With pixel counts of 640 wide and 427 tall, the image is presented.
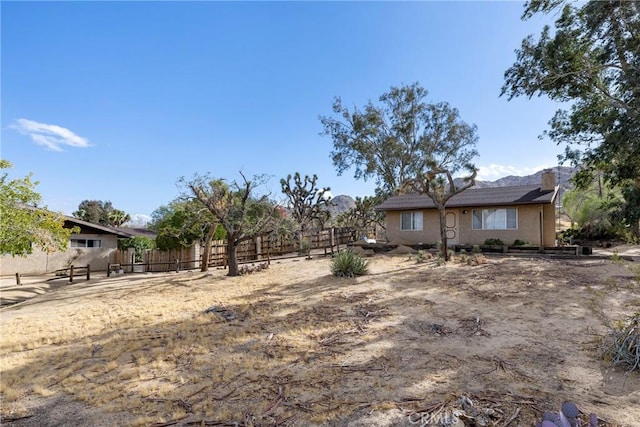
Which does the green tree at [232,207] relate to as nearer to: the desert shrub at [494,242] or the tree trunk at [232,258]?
the tree trunk at [232,258]

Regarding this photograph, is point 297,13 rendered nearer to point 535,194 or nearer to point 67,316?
point 67,316

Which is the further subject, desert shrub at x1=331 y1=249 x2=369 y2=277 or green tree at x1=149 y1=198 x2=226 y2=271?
green tree at x1=149 y1=198 x2=226 y2=271

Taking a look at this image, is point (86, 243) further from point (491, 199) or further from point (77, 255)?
point (491, 199)

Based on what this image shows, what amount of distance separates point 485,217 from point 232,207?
1393cm

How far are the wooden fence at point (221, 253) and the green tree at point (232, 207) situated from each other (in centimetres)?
279

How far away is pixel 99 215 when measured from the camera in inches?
1700

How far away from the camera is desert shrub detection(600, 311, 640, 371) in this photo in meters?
4.18

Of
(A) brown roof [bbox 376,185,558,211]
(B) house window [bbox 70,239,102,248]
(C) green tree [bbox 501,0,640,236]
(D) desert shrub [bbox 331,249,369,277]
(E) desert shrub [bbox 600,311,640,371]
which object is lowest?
(E) desert shrub [bbox 600,311,640,371]

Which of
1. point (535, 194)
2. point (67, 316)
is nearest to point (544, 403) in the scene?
point (67, 316)

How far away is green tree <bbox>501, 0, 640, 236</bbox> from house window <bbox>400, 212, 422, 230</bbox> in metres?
8.38

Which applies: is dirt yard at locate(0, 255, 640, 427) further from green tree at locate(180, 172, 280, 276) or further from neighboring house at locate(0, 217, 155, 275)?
neighboring house at locate(0, 217, 155, 275)

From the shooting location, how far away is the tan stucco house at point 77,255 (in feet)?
62.3

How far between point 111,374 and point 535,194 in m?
19.7

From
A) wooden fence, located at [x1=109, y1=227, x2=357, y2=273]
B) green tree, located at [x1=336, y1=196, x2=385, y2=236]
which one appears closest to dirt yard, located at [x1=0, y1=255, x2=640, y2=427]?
wooden fence, located at [x1=109, y1=227, x2=357, y2=273]
